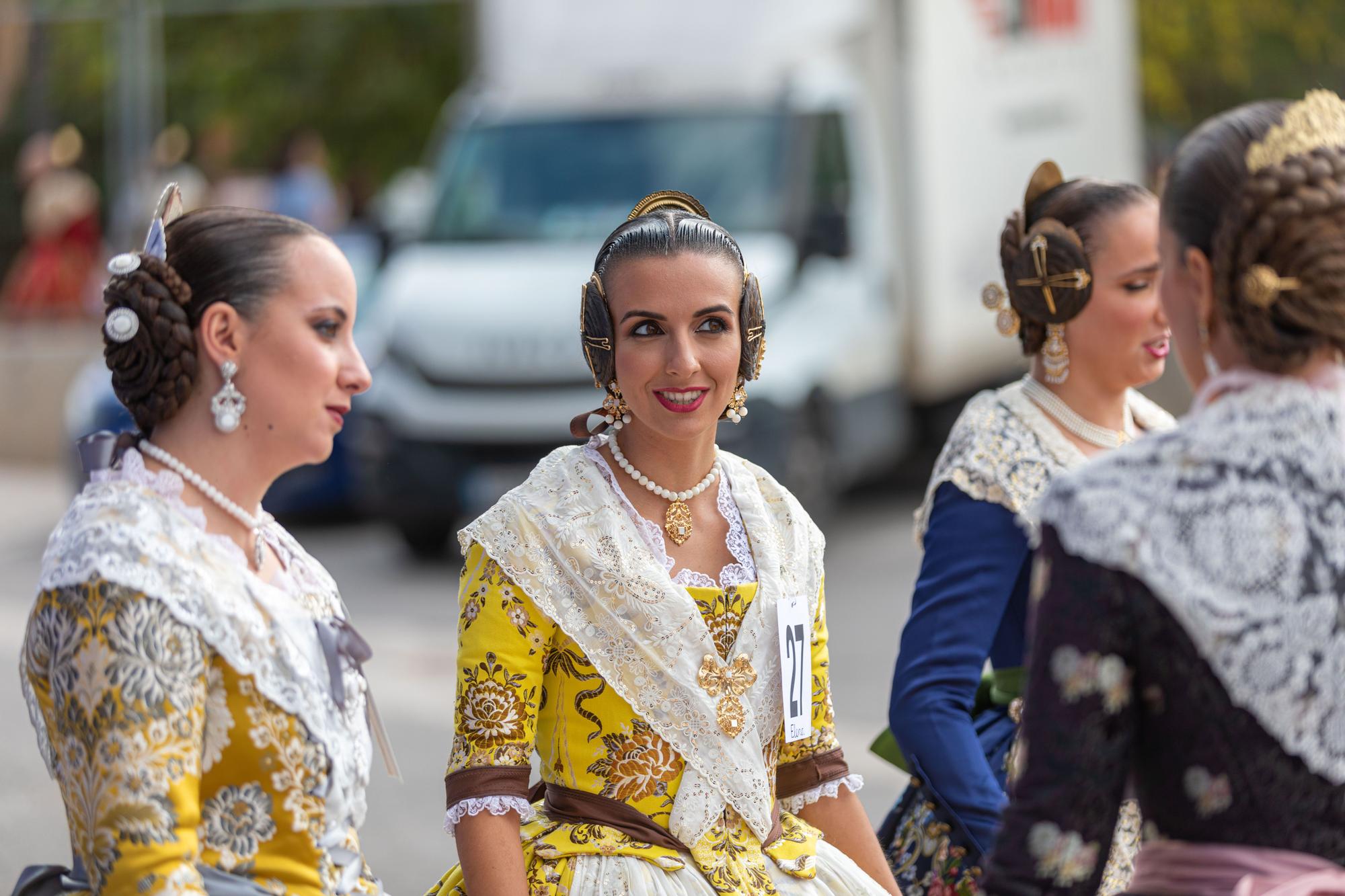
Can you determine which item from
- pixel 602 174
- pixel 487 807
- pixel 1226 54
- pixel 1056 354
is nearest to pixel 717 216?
pixel 602 174

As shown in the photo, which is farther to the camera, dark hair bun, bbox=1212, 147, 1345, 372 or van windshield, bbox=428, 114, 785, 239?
van windshield, bbox=428, 114, 785, 239

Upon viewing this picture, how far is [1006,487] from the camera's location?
3.27m

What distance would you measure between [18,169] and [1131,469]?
19891mm

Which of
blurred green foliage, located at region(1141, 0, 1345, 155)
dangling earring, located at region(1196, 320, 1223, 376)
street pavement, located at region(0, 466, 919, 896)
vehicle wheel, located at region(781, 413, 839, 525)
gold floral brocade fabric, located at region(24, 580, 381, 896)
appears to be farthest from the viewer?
blurred green foliage, located at region(1141, 0, 1345, 155)

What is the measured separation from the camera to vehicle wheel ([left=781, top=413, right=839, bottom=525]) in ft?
33.0

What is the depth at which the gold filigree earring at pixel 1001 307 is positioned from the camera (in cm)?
353

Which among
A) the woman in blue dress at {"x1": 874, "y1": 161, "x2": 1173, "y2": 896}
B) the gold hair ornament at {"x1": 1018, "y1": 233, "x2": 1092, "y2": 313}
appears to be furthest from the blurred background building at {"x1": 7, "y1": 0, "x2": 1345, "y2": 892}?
the gold hair ornament at {"x1": 1018, "y1": 233, "x2": 1092, "y2": 313}

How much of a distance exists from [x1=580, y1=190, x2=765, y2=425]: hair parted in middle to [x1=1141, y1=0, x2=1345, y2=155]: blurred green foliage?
2087cm

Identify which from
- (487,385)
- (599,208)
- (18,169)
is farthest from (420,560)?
(18,169)

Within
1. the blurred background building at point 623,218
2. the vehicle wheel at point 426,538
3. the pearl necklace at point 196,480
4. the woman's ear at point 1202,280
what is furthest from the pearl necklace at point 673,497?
the vehicle wheel at point 426,538

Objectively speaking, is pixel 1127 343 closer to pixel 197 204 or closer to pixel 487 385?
pixel 487 385

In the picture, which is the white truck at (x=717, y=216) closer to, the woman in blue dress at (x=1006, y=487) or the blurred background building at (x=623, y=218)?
the blurred background building at (x=623, y=218)

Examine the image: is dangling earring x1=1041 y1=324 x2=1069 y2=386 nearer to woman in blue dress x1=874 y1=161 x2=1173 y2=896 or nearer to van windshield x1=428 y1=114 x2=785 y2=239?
woman in blue dress x1=874 y1=161 x2=1173 y2=896

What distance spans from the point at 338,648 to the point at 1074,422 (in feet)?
4.96
